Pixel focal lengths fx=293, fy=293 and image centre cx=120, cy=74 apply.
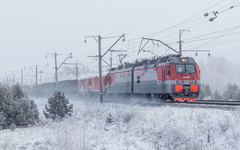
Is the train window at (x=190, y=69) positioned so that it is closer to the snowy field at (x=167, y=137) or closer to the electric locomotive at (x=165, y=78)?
the electric locomotive at (x=165, y=78)

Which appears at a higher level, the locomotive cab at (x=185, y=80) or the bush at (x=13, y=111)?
the locomotive cab at (x=185, y=80)

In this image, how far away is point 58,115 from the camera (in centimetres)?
2452

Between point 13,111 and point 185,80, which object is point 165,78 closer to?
point 185,80

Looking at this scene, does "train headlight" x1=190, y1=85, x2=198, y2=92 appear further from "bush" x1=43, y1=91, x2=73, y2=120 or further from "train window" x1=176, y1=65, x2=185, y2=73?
"bush" x1=43, y1=91, x2=73, y2=120

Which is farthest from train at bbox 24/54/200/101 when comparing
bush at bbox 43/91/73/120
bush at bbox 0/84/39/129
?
bush at bbox 0/84/39/129

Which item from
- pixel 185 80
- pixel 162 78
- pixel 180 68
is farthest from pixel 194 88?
pixel 162 78

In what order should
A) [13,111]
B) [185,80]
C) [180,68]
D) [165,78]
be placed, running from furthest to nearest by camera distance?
[165,78] → [180,68] → [185,80] → [13,111]

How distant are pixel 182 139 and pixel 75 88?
41.7m

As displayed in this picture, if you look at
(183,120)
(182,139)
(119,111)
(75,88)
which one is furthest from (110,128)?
(75,88)

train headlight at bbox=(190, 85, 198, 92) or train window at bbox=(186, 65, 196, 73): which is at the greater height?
train window at bbox=(186, 65, 196, 73)

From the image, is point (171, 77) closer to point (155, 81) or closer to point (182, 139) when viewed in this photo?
point (155, 81)

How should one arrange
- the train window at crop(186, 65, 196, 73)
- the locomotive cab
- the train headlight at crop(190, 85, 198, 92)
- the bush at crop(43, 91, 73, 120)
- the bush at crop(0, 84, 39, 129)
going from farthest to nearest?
the bush at crop(43, 91, 73, 120)
the train window at crop(186, 65, 196, 73)
the train headlight at crop(190, 85, 198, 92)
the locomotive cab
the bush at crop(0, 84, 39, 129)

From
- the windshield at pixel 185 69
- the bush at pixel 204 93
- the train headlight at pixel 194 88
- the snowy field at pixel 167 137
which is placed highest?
the windshield at pixel 185 69

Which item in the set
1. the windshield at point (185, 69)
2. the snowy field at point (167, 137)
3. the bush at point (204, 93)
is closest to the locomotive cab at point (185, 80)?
the windshield at point (185, 69)
